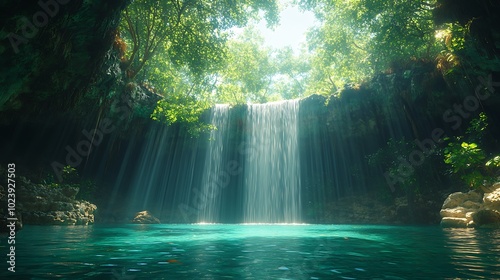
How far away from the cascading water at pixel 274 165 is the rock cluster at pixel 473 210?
→ 13.2m

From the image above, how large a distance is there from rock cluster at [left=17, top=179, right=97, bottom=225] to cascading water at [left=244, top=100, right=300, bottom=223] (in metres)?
13.5

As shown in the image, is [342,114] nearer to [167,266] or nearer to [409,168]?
[409,168]

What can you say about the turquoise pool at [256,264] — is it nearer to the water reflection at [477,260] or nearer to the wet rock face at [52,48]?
the water reflection at [477,260]

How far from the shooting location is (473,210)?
10742 mm

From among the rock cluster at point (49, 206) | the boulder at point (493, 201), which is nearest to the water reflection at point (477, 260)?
the boulder at point (493, 201)

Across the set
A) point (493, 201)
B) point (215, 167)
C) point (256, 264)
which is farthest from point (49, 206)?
point (493, 201)

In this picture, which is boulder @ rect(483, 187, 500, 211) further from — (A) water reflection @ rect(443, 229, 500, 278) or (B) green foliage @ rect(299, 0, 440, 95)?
(B) green foliage @ rect(299, 0, 440, 95)

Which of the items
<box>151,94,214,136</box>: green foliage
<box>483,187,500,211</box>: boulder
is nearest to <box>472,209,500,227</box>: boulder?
<box>483,187,500,211</box>: boulder

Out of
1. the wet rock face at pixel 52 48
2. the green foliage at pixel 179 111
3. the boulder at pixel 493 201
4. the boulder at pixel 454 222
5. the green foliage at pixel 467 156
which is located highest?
the green foliage at pixel 179 111

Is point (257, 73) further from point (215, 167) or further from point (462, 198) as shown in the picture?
point (462, 198)

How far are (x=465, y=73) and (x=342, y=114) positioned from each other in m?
8.68

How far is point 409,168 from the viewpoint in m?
18.5

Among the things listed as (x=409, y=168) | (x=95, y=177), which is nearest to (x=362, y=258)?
(x=409, y=168)

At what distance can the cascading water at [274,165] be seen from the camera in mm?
24156
